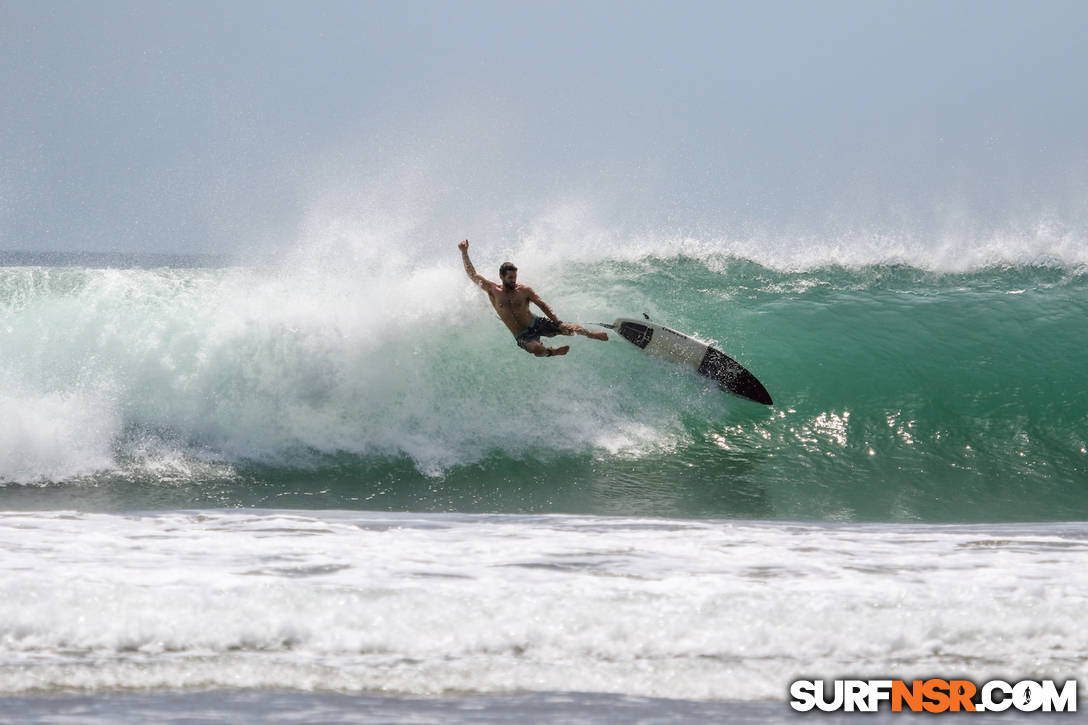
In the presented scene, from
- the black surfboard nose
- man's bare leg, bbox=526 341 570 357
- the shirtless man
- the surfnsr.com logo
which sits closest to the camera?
the surfnsr.com logo

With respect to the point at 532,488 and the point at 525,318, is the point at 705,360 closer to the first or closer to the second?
the point at 525,318

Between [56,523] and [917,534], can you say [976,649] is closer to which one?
[917,534]

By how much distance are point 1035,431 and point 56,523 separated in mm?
8757

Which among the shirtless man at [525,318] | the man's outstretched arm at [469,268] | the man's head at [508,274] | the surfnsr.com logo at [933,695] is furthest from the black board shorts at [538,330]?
the surfnsr.com logo at [933,695]

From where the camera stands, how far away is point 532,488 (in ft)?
25.8

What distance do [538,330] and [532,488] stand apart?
1.87m

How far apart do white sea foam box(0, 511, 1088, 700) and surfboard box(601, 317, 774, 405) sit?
15.0 feet

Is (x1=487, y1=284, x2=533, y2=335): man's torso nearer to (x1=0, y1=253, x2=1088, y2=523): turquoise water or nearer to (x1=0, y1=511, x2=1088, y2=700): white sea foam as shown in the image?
(x1=0, y1=253, x2=1088, y2=523): turquoise water

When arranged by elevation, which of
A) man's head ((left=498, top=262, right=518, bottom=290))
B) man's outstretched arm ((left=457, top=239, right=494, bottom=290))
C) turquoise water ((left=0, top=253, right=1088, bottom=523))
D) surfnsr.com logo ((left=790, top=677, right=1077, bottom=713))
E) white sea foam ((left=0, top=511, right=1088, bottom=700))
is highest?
man's outstretched arm ((left=457, top=239, right=494, bottom=290))

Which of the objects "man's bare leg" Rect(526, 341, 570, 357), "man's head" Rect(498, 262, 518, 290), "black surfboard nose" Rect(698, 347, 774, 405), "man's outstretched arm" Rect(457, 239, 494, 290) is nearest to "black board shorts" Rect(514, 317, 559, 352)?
"man's bare leg" Rect(526, 341, 570, 357)

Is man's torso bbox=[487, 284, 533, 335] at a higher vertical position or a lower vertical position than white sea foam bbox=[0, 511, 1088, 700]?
higher

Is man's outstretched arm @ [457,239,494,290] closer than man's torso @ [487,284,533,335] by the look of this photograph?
Yes

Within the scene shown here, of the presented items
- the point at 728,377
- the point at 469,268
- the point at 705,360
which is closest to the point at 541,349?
the point at 469,268

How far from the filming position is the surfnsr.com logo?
9.57ft
